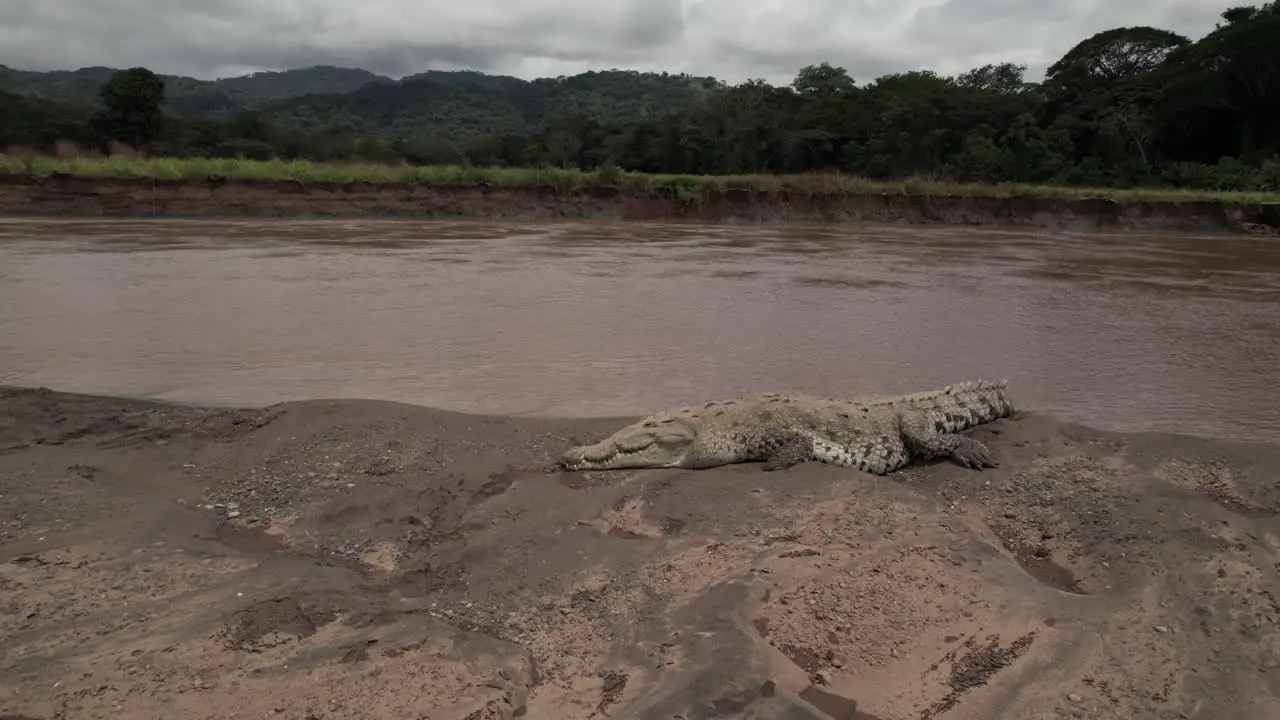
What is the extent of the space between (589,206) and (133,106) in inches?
982

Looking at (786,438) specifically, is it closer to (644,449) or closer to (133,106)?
(644,449)

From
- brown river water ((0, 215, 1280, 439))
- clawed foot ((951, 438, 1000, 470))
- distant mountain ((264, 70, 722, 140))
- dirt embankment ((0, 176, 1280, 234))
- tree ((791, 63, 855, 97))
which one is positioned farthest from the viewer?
distant mountain ((264, 70, 722, 140))

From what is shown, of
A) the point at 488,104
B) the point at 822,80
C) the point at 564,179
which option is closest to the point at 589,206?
the point at 564,179

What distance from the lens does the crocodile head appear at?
4.39 meters

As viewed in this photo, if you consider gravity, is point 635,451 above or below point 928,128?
below

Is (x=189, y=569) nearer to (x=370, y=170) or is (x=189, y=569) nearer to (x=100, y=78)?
(x=370, y=170)

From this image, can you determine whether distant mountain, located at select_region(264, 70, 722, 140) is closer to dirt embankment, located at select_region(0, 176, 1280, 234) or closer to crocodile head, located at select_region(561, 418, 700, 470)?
dirt embankment, located at select_region(0, 176, 1280, 234)

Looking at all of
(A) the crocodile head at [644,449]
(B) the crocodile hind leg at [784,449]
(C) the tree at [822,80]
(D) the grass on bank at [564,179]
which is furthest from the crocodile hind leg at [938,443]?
(C) the tree at [822,80]

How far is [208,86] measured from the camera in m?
139

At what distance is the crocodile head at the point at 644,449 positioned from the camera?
439 centimetres

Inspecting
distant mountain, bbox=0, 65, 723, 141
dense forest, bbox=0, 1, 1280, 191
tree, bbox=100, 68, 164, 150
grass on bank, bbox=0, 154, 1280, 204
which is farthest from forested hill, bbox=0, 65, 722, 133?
grass on bank, bbox=0, 154, 1280, 204

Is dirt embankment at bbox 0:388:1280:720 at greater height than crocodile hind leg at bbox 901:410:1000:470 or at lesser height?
lesser

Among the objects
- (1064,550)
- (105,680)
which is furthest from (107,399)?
(1064,550)

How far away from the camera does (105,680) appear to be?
7.99ft
